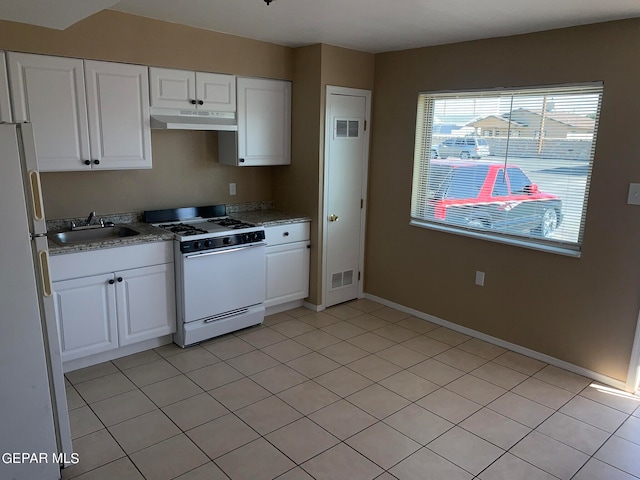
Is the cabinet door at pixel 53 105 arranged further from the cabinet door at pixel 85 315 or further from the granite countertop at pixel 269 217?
the granite countertop at pixel 269 217

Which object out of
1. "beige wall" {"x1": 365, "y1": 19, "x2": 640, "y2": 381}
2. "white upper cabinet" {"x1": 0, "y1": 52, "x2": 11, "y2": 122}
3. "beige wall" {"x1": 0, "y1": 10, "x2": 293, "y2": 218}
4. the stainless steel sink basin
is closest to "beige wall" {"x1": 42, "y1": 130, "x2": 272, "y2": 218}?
"beige wall" {"x1": 0, "y1": 10, "x2": 293, "y2": 218}

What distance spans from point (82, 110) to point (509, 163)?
3.19 metres

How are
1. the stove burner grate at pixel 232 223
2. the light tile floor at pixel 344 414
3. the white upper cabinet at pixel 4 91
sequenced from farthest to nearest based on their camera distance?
1. the stove burner grate at pixel 232 223
2. the white upper cabinet at pixel 4 91
3. the light tile floor at pixel 344 414

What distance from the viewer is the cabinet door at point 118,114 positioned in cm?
333

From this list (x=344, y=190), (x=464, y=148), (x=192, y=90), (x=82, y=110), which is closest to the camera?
(x=82, y=110)

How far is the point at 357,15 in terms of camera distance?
3174 millimetres

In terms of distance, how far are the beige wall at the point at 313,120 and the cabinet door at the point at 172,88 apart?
1.02 metres

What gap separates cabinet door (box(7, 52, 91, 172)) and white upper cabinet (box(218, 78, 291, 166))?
1.23m

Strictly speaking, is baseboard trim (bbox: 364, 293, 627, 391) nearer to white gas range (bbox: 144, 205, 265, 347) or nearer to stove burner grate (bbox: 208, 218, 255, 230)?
white gas range (bbox: 144, 205, 265, 347)

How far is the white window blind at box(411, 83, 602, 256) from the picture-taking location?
11.1 ft

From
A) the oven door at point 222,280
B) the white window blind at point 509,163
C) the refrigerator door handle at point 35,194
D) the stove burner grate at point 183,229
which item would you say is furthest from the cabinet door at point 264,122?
the refrigerator door handle at point 35,194

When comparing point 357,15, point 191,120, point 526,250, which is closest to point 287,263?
point 191,120

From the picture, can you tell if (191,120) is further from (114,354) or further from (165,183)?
(114,354)

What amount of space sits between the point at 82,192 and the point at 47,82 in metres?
0.86
